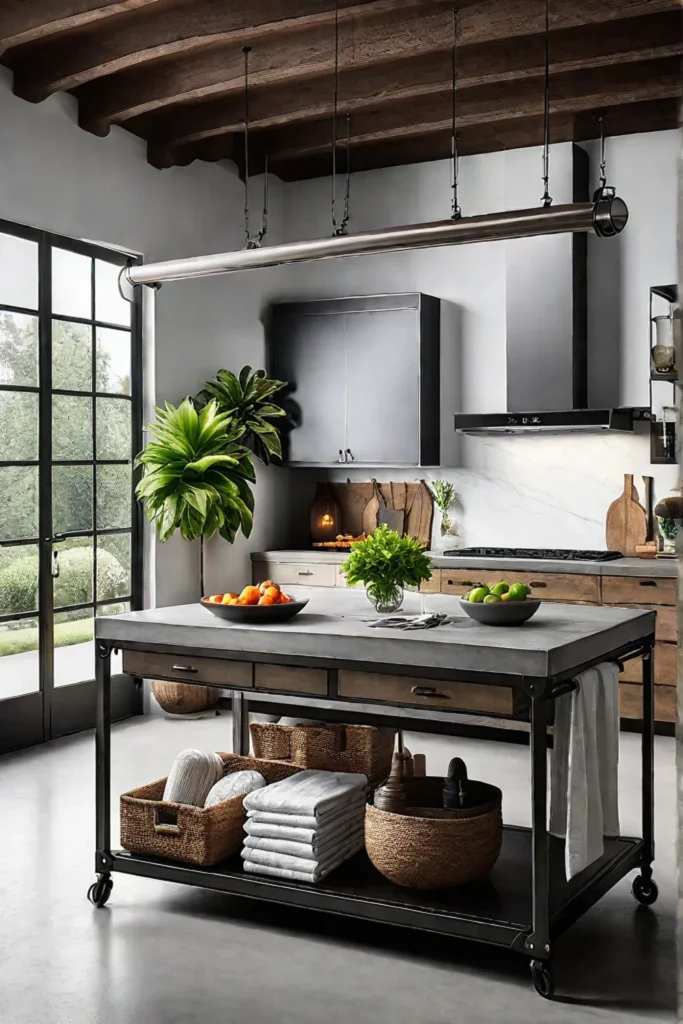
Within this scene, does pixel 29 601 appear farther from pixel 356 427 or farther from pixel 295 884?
pixel 295 884

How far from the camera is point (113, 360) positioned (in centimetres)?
651

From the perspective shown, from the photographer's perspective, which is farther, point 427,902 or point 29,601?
point 29,601

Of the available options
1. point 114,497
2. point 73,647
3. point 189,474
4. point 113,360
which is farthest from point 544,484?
point 73,647

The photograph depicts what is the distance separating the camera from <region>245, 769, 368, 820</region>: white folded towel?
11.2 feet

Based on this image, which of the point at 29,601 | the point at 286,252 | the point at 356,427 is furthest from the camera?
the point at 356,427

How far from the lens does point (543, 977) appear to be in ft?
9.76

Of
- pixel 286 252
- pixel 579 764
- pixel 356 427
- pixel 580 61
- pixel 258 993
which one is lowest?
pixel 258 993

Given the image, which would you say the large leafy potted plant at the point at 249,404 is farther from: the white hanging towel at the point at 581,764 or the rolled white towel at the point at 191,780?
the white hanging towel at the point at 581,764

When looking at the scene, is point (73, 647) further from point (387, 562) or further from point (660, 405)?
point (660, 405)

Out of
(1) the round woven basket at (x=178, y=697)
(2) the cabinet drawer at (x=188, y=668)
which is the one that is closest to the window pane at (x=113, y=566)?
(1) the round woven basket at (x=178, y=697)

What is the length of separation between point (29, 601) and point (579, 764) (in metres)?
3.68

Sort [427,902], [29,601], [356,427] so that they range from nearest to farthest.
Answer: [427,902]
[29,601]
[356,427]

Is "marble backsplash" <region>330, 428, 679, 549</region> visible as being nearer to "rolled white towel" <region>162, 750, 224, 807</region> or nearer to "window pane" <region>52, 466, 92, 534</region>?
"window pane" <region>52, 466, 92, 534</region>

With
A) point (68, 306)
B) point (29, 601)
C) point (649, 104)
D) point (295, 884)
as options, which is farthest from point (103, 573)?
point (649, 104)
